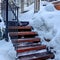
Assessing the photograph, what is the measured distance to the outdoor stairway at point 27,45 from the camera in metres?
5.48

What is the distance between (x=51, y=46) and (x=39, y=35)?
0.68 meters

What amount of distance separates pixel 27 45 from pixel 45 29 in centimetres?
109

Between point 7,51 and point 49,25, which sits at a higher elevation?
point 49,25

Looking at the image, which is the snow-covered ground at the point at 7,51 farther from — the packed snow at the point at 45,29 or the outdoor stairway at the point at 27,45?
the outdoor stairway at the point at 27,45

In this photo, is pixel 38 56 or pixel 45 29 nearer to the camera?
pixel 38 56

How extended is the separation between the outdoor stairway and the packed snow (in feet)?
0.57

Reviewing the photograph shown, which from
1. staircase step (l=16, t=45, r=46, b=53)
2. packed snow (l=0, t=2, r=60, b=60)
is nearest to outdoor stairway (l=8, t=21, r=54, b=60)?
staircase step (l=16, t=45, r=46, b=53)

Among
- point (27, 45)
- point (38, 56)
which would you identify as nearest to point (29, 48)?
point (27, 45)

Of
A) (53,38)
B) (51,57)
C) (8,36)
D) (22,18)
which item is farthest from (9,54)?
(22,18)

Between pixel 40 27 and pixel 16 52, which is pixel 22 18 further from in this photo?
pixel 16 52

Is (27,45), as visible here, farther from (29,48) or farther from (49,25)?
(49,25)

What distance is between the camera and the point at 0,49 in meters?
5.01

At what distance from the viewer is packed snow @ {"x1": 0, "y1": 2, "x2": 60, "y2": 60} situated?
501cm

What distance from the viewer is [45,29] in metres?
6.79
